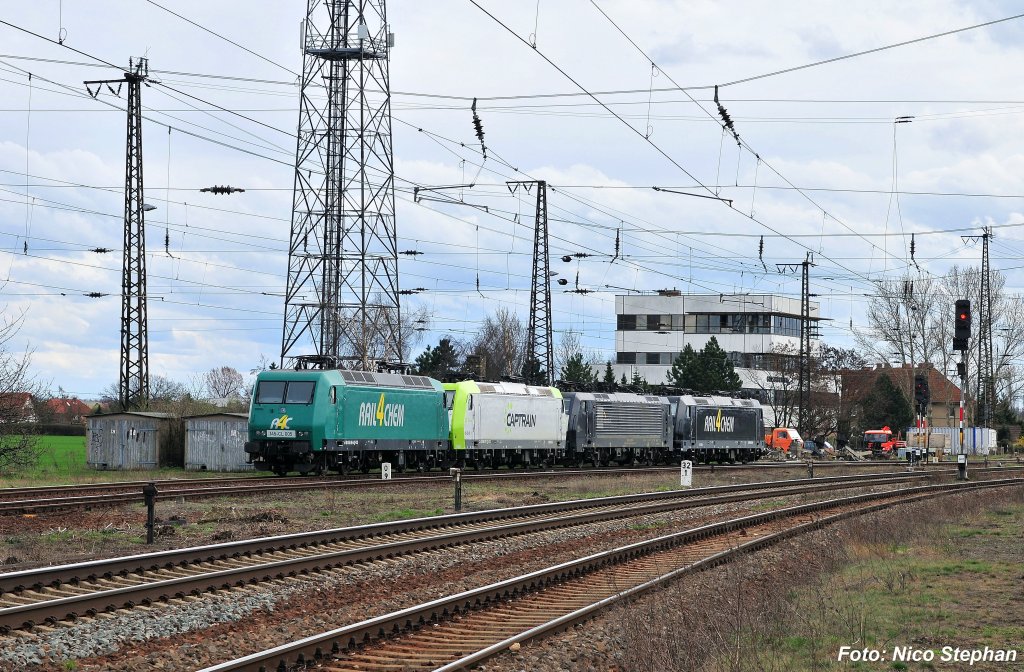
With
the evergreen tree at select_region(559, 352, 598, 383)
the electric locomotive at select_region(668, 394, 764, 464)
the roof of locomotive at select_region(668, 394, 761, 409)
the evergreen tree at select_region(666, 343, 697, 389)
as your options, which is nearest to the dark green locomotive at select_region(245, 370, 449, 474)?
the electric locomotive at select_region(668, 394, 764, 464)

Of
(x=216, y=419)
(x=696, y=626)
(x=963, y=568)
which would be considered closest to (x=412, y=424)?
(x=216, y=419)

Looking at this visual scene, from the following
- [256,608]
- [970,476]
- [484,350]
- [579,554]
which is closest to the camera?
[256,608]

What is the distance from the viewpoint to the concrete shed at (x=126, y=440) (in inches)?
1702

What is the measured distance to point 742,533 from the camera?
24.6 metres

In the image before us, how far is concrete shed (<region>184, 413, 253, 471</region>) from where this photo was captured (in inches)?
1705

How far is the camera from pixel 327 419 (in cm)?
3772

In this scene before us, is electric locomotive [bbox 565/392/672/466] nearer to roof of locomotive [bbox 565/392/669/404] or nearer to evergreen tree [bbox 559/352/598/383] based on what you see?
roof of locomotive [bbox 565/392/669/404]

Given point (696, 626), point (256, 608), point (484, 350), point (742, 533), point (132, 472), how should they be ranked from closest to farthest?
point (696, 626), point (256, 608), point (742, 533), point (132, 472), point (484, 350)

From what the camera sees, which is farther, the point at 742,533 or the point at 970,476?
the point at 970,476

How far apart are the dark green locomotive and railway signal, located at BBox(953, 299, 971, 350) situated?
705 inches

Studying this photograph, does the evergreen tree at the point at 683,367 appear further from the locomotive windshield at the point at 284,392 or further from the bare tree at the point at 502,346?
the locomotive windshield at the point at 284,392

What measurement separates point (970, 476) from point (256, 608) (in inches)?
1611

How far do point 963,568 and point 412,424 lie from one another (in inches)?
1028

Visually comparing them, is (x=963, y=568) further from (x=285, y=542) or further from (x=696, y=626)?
(x=285, y=542)
